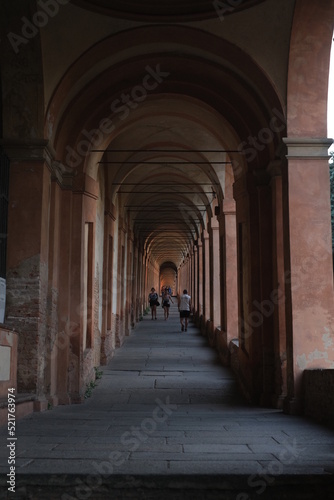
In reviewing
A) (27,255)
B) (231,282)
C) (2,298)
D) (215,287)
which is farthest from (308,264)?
(215,287)

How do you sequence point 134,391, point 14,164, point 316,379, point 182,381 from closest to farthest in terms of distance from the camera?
point 316,379, point 14,164, point 134,391, point 182,381

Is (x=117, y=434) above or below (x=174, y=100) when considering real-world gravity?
below

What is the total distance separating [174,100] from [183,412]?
6832 millimetres

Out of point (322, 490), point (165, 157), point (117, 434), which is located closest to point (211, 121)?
point (165, 157)

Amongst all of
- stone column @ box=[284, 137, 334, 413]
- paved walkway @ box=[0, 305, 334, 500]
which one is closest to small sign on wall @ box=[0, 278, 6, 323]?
paved walkway @ box=[0, 305, 334, 500]

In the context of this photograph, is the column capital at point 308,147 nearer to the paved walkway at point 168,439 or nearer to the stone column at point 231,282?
the paved walkway at point 168,439

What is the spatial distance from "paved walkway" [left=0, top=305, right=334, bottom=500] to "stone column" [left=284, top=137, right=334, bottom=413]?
90 cm

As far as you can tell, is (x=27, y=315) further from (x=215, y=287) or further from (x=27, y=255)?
(x=215, y=287)

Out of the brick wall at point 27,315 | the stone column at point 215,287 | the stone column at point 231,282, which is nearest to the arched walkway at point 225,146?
the brick wall at point 27,315

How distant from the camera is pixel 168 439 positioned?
567 cm

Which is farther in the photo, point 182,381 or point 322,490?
point 182,381

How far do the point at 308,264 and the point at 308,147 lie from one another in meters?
1.76

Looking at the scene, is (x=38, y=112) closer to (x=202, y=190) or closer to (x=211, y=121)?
(x=211, y=121)

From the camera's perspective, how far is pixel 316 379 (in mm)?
6941
